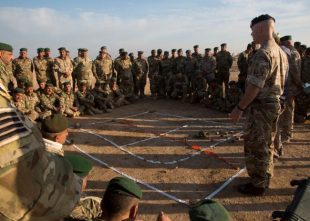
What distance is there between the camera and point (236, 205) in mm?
4605

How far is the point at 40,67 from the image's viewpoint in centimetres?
1167

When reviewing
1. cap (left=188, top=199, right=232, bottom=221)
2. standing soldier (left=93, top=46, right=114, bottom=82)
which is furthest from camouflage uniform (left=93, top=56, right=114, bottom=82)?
cap (left=188, top=199, right=232, bottom=221)

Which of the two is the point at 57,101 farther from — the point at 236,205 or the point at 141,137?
the point at 236,205

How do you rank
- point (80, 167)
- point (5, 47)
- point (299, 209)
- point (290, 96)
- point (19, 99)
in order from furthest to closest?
point (19, 99), point (5, 47), point (290, 96), point (80, 167), point (299, 209)

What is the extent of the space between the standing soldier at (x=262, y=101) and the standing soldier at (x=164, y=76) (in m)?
8.37

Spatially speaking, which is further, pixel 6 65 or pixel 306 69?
pixel 6 65

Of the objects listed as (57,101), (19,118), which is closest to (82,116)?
(57,101)

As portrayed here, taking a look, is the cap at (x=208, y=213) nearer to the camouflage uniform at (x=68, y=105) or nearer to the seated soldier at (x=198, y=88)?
the camouflage uniform at (x=68, y=105)

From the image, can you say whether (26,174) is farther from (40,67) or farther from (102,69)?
(102,69)

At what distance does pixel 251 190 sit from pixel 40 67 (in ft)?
30.0

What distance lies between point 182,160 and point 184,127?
7.84ft

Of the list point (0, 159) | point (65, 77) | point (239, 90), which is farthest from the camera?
point (65, 77)

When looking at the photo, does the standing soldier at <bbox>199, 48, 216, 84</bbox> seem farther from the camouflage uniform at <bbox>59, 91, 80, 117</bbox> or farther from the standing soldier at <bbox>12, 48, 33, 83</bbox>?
the standing soldier at <bbox>12, 48, 33, 83</bbox>

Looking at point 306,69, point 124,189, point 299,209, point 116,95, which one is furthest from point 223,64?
point 299,209
